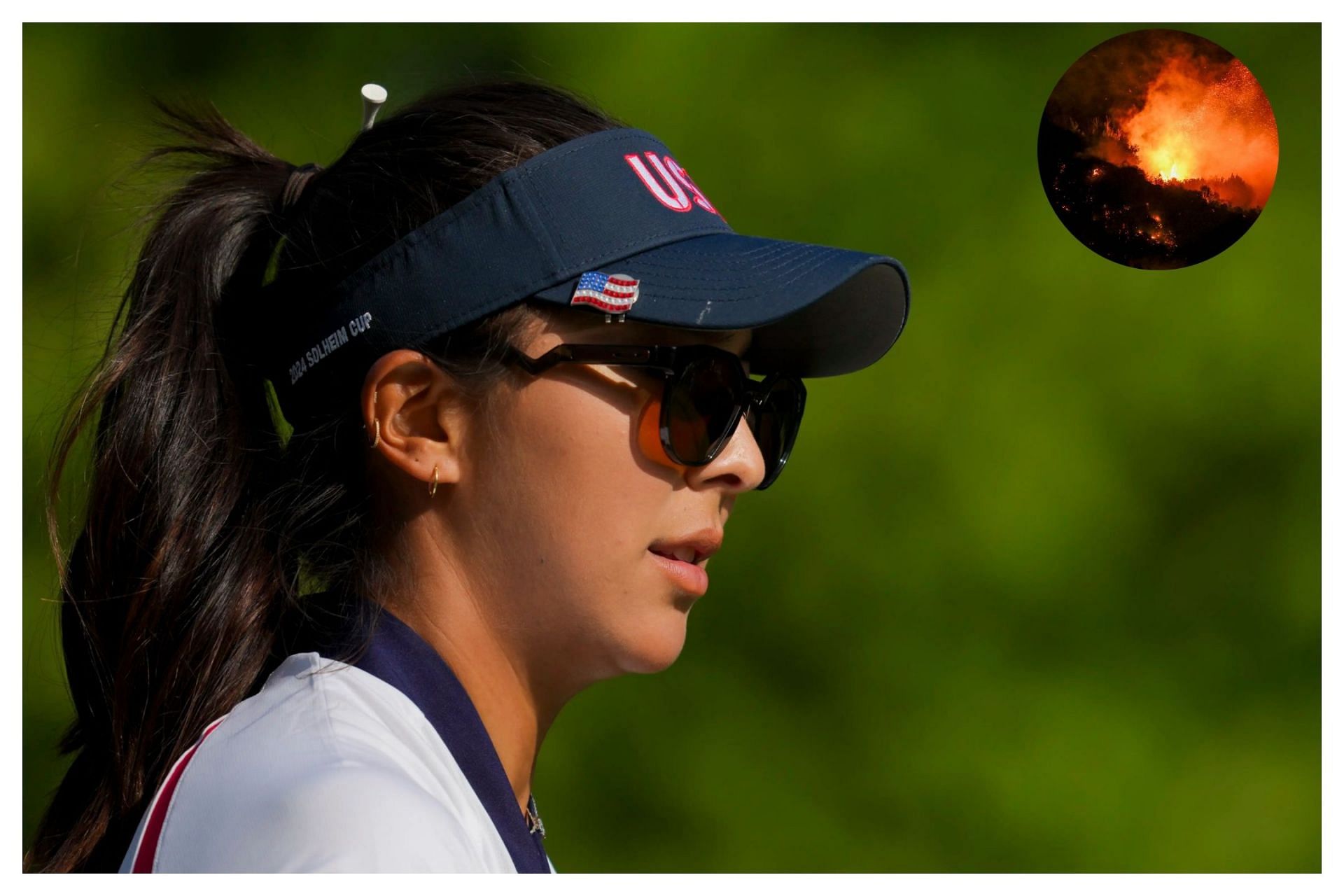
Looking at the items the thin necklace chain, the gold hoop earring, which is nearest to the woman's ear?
the gold hoop earring

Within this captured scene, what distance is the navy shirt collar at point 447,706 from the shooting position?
1.25 m

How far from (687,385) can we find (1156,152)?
78 cm

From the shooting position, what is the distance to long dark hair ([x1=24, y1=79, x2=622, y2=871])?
1.35 metres

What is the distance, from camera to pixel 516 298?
1.30 metres

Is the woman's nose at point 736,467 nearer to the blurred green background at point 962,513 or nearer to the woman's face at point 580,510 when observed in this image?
the woman's face at point 580,510

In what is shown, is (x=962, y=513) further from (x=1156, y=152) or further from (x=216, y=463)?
(x=216, y=463)

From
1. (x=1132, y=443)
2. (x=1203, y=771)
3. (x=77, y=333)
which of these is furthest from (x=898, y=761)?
(x=77, y=333)

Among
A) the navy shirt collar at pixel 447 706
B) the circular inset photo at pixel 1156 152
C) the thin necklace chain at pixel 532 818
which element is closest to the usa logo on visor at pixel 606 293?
the navy shirt collar at pixel 447 706

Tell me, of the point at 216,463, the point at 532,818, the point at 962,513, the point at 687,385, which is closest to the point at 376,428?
the point at 216,463

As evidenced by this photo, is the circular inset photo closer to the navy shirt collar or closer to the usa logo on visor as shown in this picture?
the usa logo on visor

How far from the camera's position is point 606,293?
50.9 inches

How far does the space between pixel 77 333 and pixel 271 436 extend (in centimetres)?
138

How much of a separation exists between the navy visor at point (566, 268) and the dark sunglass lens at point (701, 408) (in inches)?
A: 2.6

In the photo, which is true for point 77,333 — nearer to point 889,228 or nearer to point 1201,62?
point 889,228
